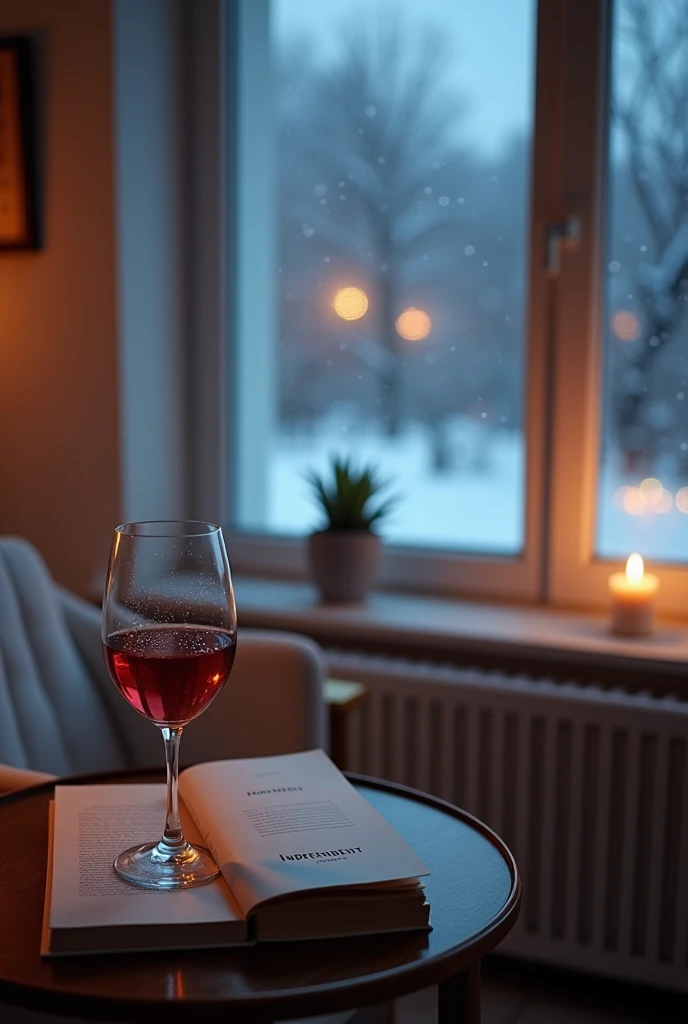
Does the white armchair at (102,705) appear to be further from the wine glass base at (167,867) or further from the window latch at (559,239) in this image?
the window latch at (559,239)

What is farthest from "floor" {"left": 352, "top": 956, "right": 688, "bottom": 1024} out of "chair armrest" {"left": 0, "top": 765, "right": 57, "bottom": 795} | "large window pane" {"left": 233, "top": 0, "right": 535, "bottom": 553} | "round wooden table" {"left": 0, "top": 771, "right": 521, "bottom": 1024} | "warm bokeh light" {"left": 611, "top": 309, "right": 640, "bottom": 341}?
"warm bokeh light" {"left": 611, "top": 309, "right": 640, "bottom": 341}

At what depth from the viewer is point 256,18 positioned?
216cm

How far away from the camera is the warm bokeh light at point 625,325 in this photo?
1.87m

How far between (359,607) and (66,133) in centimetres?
109

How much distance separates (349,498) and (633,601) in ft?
1.77

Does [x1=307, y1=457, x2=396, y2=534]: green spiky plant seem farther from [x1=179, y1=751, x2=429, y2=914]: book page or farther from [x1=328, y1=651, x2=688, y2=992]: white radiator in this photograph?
[x1=179, y1=751, x2=429, y2=914]: book page

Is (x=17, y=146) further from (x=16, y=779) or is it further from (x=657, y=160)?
(x=16, y=779)

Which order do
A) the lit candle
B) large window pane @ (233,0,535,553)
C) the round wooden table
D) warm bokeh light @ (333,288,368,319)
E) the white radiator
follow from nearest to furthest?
1. the round wooden table
2. the white radiator
3. the lit candle
4. large window pane @ (233,0,535,553)
5. warm bokeh light @ (333,288,368,319)

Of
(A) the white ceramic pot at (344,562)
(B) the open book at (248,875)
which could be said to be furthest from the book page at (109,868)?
(A) the white ceramic pot at (344,562)

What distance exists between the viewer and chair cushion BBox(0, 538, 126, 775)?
1.40 m

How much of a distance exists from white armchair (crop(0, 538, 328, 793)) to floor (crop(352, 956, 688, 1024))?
0.56m

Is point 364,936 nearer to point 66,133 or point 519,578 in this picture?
point 519,578

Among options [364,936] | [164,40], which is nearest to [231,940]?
[364,936]

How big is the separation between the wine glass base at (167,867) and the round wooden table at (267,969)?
61 mm
